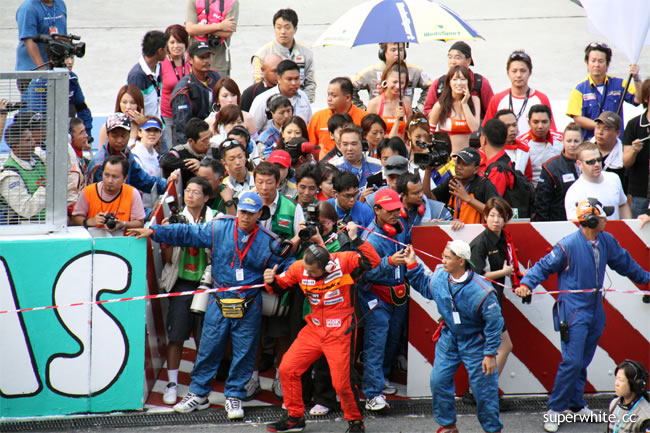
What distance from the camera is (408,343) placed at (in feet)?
28.9

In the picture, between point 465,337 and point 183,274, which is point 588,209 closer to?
point 465,337

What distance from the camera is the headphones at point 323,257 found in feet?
25.9

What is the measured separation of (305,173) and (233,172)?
841 millimetres

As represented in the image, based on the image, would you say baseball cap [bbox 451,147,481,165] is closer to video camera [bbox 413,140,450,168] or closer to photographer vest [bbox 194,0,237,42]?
video camera [bbox 413,140,450,168]

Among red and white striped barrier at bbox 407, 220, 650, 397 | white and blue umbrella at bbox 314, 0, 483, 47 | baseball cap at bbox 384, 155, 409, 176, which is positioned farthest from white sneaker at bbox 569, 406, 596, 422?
white and blue umbrella at bbox 314, 0, 483, 47

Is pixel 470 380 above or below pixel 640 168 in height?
below

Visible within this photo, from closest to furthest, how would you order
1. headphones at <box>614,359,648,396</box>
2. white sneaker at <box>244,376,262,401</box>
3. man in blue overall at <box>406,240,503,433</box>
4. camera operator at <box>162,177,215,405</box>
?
headphones at <box>614,359,648,396</box>, man in blue overall at <box>406,240,503,433</box>, camera operator at <box>162,177,215,405</box>, white sneaker at <box>244,376,262,401</box>

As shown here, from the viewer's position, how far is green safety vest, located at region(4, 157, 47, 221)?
27.0 ft

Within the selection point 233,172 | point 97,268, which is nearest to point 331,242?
point 233,172

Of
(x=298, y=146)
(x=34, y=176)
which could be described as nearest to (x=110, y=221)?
(x=34, y=176)

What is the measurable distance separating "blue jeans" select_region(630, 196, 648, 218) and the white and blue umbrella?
8.36 feet

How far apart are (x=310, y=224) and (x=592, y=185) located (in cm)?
296

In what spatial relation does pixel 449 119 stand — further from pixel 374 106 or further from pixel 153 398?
pixel 153 398

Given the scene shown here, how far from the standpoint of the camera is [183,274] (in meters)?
8.73
